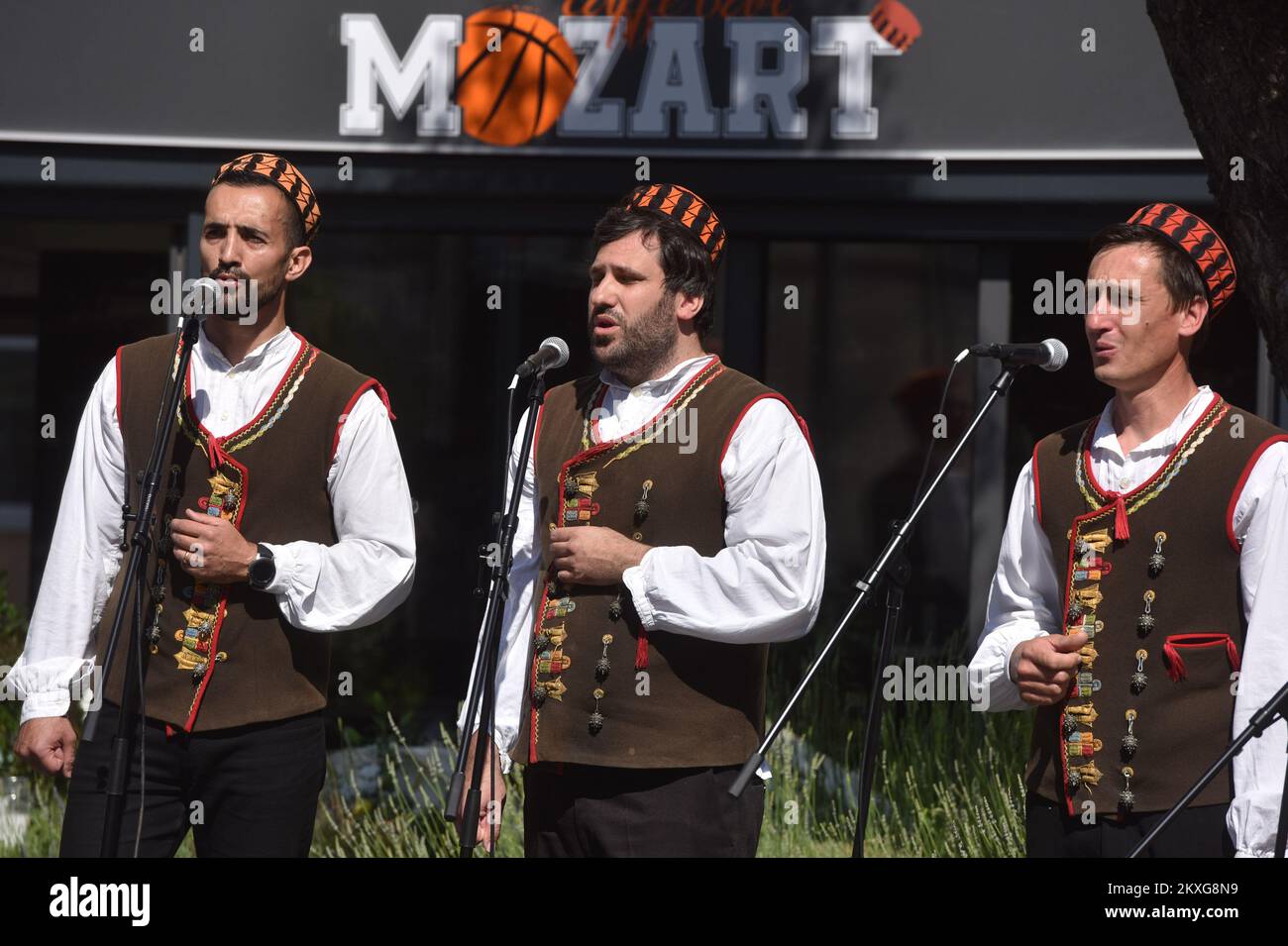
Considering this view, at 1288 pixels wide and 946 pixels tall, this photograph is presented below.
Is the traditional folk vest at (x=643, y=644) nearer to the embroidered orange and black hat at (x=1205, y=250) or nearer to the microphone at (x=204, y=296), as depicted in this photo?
the microphone at (x=204, y=296)

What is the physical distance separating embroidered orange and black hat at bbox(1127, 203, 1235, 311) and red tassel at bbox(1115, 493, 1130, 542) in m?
0.54

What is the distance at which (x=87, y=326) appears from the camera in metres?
8.12

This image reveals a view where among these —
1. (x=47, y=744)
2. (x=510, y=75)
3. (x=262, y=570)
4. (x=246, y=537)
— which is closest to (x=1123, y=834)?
(x=262, y=570)

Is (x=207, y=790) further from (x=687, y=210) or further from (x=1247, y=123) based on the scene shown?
(x=1247, y=123)

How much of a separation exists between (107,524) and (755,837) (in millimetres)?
1678

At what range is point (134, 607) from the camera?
349cm

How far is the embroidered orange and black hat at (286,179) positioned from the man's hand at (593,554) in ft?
3.44

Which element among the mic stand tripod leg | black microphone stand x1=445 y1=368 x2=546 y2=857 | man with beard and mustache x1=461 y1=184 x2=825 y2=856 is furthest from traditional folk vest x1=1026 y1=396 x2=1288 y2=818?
black microphone stand x1=445 y1=368 x2=546 y2=857

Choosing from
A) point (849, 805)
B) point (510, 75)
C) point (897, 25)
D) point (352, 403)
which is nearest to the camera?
point (352, 403)

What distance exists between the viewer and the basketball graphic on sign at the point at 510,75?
6.85 metres

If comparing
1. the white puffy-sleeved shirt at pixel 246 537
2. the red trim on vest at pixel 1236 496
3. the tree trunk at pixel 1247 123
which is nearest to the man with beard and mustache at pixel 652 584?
the white puffy-sleeved shirt at pixel 246 537

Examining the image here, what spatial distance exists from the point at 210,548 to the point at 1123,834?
→ 81.3 inches

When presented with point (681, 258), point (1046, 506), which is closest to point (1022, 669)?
point (1046, 506)
